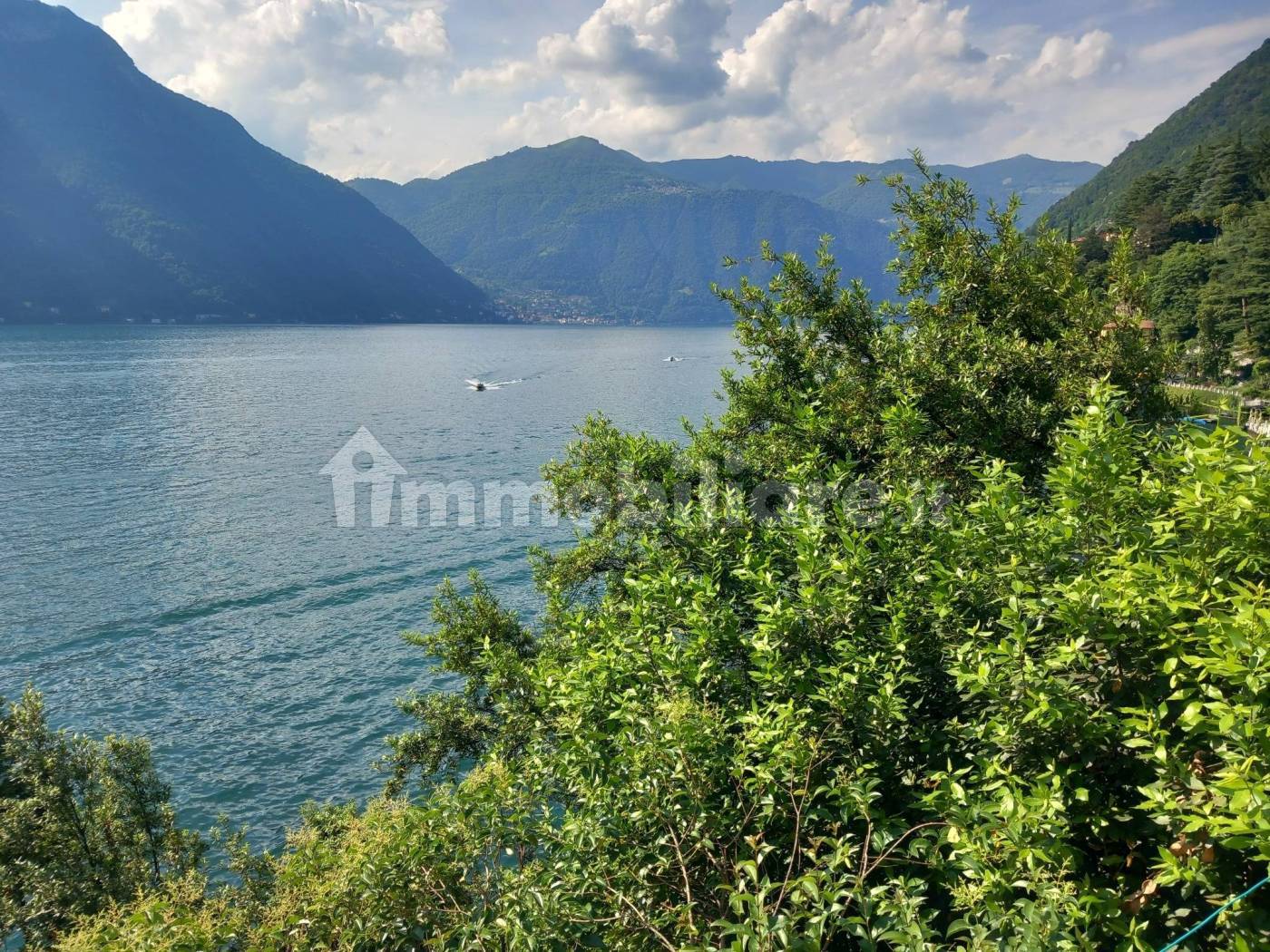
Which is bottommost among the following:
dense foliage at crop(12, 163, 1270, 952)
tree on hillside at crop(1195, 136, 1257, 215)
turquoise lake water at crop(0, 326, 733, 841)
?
turquoise lake water at crop(0, 326, 733, 841)

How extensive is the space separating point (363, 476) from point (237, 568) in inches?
844

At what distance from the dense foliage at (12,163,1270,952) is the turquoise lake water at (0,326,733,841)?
1708 cm

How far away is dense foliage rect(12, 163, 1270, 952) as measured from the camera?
4.19 m

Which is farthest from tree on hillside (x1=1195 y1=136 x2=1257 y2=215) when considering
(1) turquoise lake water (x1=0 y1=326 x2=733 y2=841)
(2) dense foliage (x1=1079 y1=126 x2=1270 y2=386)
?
(1) turquoise lake water (x1=0 y1=326 x2=733 y2=841)

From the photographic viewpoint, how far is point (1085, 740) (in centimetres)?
482

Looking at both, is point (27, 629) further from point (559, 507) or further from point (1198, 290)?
point (1198, 290)

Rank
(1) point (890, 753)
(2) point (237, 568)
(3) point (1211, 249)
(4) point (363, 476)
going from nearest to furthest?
(1) point (890, 753)
(2) point (237, 568)
(4) point (363, 476)
(3) point (1211, 249)

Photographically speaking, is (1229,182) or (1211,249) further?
(1229,182)

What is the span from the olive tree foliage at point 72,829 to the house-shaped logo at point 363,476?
30.1 meters

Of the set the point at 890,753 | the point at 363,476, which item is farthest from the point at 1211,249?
the point at 890,753

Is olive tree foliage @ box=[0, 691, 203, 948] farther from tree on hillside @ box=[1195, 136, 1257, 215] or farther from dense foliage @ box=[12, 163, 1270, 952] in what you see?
tree on hillside @ box=[1195, 136, 1257, 215]

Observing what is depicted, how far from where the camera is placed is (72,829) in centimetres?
1327

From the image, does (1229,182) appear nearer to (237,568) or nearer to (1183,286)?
(1183,286)

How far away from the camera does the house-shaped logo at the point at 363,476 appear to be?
4656 centimetres
